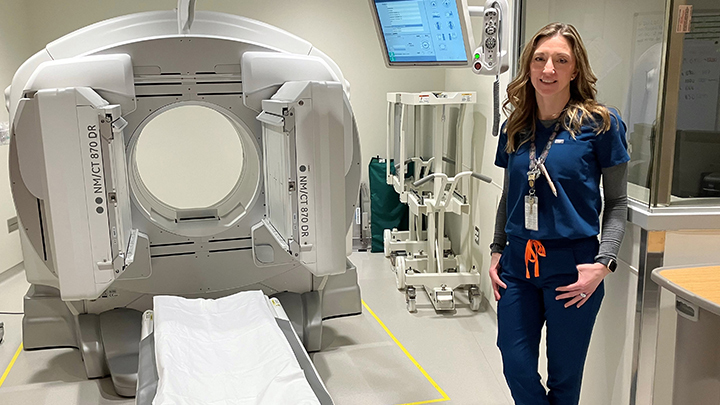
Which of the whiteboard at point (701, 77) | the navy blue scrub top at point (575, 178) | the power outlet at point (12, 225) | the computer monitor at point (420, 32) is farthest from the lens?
the power outlet at point (12, 225)

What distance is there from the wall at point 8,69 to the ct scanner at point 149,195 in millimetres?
1799

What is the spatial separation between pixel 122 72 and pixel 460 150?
7.35 ft

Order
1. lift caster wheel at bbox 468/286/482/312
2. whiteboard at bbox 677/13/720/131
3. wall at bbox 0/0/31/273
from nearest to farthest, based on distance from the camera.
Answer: whiteboard at bbox 677/13/720/131
lift caster wheel at bbox 468/286/482/312
wall at bbox 0/0/31/273

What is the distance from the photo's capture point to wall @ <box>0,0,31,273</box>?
13.9 ft

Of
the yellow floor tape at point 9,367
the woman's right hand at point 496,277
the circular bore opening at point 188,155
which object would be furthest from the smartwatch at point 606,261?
the circular bore opening at point 188,155

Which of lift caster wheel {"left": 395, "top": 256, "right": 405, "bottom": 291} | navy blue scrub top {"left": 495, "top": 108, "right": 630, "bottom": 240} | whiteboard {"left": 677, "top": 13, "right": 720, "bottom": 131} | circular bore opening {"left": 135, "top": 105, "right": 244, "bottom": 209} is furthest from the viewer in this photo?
circular bore opening {"left": 135, "top": 105, "right": 244, "bottom": 209}

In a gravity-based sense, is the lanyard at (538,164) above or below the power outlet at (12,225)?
above

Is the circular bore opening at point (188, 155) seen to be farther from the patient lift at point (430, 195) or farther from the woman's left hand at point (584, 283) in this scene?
the woman's left hand at point (584, 283)

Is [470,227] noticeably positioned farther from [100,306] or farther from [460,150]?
[100,306]

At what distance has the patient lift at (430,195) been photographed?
3.56 metres

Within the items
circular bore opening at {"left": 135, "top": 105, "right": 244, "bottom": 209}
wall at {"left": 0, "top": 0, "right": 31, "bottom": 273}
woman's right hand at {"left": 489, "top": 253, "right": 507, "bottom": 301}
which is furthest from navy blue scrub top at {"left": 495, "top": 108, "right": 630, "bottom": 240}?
wall at {"left": 0, "top": 0, "right": 31, "bottom": 273}

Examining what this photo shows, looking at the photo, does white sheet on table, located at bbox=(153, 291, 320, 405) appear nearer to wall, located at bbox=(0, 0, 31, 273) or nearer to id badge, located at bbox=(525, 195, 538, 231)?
id badge, located at bbox=(525, 195, 538, 231)

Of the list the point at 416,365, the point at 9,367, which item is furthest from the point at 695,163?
the point at 9,367

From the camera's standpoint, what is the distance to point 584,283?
1707 mm
